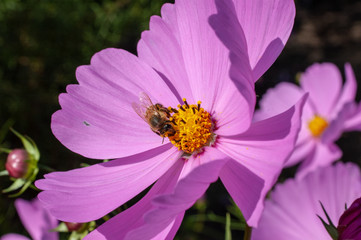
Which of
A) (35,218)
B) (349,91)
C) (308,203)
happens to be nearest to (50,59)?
(35,218)

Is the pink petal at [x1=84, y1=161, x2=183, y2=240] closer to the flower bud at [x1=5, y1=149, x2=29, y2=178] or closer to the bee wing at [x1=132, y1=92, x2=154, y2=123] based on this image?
the bee wing at [x1=132, y1=92, x2=154, y2=123]

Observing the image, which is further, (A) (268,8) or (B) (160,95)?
(B) (160,95)

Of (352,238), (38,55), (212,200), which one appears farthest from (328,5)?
(352,238)

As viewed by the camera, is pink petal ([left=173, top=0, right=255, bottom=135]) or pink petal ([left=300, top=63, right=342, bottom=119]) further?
pink petal ([left=300, top=63, right=342, bottom=119])

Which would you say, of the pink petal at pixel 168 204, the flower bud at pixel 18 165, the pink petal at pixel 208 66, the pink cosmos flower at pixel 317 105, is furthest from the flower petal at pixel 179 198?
the pink cosmos flower at pixel 317 105

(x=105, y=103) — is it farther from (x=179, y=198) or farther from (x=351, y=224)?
(x=351, y=224)

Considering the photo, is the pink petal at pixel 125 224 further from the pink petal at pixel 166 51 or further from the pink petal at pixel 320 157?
the pink petal at pixel 320 157

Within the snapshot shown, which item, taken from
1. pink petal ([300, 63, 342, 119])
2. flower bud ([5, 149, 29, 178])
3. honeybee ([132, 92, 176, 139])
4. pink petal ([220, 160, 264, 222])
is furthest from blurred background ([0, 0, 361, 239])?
pink petal ([220, 160, 264, 222])

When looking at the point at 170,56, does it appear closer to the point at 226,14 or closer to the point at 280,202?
the point at 226,14
